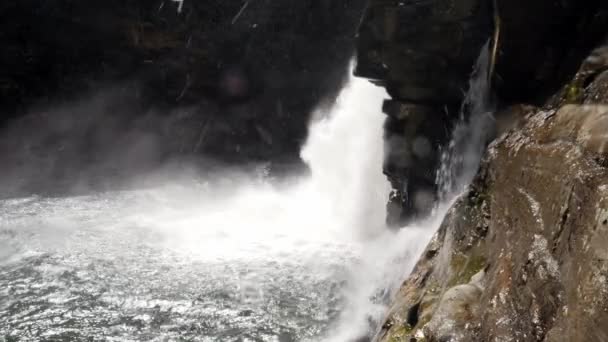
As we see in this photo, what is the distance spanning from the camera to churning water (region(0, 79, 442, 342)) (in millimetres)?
8648

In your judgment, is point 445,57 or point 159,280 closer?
point 445,57

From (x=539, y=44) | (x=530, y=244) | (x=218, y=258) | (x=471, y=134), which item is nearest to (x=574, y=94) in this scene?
(x=539, y=44)

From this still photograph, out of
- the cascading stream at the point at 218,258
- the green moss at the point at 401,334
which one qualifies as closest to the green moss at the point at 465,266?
the green moss at the point at 401,334

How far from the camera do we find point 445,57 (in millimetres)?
10078

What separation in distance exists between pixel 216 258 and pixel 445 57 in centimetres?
735

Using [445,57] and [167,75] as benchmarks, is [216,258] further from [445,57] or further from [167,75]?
[167,75]

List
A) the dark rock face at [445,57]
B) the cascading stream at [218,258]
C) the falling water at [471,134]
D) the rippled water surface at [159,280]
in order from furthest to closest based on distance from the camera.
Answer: the falling water at [471,134], the cascading stream at [218,258], the rippled water surface at [159,280], the dark rock face at [445,57]

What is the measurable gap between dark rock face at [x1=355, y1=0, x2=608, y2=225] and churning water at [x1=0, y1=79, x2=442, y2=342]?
2.07m

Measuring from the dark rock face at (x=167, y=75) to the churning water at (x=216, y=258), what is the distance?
6300 mm

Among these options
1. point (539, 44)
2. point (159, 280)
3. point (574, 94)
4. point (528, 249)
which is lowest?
point (528, 249)

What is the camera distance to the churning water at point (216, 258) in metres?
8.65

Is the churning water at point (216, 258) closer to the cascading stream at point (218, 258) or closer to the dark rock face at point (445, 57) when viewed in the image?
the cascading stream at point (218, 258)

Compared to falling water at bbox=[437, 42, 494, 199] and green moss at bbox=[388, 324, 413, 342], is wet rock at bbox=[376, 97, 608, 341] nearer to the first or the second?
green moss at bbox=[388, 324, 413, 342]

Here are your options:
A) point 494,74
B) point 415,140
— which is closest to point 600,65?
point 494,74
